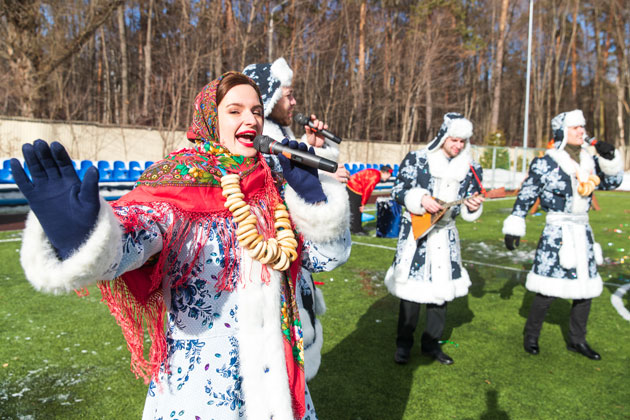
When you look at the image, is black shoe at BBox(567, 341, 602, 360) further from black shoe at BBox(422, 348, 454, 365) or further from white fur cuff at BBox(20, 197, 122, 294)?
white fur cuff at BBox(20, 197, 122, 294)

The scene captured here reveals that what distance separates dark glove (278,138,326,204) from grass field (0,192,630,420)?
2187mm

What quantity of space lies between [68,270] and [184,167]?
54cm

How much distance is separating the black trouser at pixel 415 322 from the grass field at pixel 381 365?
7.7 inches

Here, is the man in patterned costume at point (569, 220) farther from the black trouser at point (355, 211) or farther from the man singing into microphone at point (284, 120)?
the black trouser at point (355, 211)

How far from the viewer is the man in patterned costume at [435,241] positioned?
4.23m

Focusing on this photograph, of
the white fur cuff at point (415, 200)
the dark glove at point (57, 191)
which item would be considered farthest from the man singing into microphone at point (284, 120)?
the dark glove at point (57, 191)

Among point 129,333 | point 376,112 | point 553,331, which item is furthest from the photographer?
point 376,112

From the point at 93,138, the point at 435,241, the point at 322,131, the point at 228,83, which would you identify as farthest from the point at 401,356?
the point at 93,138

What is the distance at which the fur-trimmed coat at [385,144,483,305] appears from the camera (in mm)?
4230

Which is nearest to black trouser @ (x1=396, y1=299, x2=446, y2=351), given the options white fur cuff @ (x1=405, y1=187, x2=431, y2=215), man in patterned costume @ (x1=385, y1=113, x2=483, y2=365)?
man in patterned costume @ (x1=385, y1=113, x2=483, y2=365)

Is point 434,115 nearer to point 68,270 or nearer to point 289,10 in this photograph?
point 289,10

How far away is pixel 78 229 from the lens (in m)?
1.26

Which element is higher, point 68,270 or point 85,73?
point 85,73

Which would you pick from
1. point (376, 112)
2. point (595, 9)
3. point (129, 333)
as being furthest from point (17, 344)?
point (595, 9)
